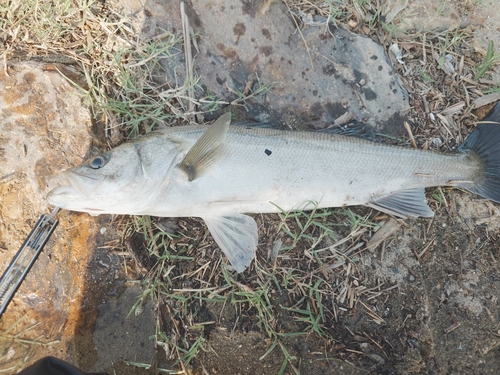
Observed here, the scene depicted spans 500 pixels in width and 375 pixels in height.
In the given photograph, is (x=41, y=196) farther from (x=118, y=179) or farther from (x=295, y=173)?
(x=295, y=173)

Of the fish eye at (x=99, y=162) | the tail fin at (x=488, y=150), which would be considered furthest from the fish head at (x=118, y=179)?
the tail fin at (x=488, y=150)

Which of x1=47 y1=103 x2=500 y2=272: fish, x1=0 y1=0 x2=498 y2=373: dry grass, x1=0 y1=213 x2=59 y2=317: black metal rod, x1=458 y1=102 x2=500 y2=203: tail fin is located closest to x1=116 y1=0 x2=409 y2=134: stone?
x1=0 y1=0 x2=498 y2=373: dry grass

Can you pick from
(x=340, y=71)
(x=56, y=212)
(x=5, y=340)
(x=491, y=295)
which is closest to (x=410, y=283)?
(x=491, y=295)

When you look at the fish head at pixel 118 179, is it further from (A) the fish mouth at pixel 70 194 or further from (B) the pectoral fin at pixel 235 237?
(B) the pectoral fin at pixel 235 237

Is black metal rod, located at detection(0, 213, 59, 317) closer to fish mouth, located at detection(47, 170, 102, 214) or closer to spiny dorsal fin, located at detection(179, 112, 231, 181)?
fish mouth, located at detection(47, 170, 102, 214)

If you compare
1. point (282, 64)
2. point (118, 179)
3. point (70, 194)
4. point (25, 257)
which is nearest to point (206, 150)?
point (118, 179)

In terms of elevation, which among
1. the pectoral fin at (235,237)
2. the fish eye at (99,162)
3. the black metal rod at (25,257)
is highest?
the fish eye at (99,162)

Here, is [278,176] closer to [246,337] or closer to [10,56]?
[246,337]
